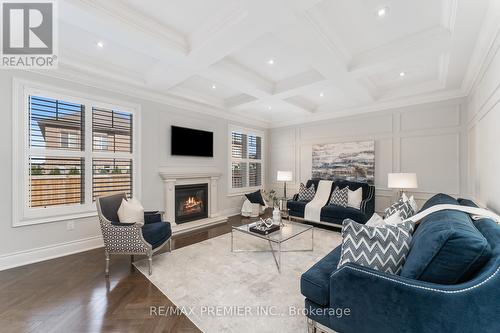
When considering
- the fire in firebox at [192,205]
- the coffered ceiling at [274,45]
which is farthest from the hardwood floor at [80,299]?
the coffered ceiling at [274,45]

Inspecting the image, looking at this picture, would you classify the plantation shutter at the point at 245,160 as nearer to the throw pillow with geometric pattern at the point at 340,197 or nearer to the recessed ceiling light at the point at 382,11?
the throw pillow with geometric pattern at the point at 340,197

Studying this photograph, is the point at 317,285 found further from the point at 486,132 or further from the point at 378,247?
the point at 486,132

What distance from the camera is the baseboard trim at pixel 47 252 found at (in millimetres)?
2805

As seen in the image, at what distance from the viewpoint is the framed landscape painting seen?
495 centimetres

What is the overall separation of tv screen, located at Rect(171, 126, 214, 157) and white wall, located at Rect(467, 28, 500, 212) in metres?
4.64

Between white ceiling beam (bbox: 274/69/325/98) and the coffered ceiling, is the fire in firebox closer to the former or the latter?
the coffered ceiling

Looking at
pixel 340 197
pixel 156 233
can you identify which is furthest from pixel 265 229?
pixel 340 197

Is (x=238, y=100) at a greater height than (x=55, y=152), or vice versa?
(x=238, y=100)

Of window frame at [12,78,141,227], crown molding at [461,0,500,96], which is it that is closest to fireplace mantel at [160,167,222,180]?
window frame at [12,78,141,227]

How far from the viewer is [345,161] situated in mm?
5273

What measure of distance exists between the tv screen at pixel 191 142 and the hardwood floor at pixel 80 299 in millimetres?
2376

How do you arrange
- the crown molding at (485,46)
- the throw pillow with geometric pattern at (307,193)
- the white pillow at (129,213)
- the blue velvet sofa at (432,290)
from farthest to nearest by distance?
the throw pillow with geometric pattern at (307,193) → the white pillow at (129,213) → the crown molding at (485,46) → the blue velvet sofa at (432,290)

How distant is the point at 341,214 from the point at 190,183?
3.28 meters

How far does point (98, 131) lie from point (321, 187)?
15.4 ft
